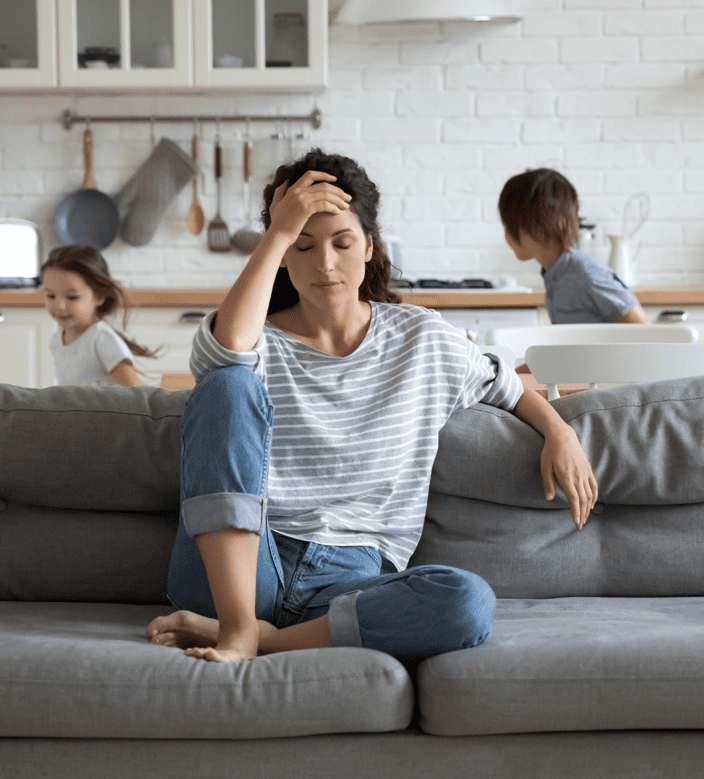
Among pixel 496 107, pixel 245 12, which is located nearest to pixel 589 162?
pixel 496 107

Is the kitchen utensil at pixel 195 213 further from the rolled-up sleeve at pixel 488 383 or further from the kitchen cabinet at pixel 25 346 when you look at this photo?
the rolled-up sleeve at pixel 488 383

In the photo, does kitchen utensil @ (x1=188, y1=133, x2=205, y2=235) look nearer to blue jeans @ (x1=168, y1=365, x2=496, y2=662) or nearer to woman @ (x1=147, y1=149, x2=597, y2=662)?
woman @ (x1=147, y1=149, x2=597, y2=662)

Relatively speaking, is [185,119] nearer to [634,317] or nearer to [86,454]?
[634,317]

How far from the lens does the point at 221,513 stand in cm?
126

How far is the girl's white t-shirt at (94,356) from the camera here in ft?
8.43

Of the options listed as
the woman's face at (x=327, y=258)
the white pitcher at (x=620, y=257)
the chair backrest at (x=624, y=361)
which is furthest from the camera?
the white pitcher at (x=620, y=257)

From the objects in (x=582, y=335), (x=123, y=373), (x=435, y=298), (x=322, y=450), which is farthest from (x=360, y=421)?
(x=435, y=298)

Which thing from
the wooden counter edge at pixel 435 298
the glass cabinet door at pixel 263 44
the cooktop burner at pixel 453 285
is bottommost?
the wooden counter edge at pixel 435 298

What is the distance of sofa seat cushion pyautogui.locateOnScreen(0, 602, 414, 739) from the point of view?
1.13 m

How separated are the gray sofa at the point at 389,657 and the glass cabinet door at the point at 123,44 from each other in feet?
7.98

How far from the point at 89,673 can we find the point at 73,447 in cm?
51

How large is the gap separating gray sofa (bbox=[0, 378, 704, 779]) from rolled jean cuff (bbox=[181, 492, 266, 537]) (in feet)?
0.55

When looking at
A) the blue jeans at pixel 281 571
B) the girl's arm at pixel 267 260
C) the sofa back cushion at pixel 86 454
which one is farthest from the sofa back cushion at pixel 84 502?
the girl's arm at pixel 267 260

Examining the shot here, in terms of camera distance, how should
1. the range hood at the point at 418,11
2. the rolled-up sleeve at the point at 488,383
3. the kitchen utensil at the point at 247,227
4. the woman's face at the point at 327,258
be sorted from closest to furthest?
the woman's face at the point at 327,258
the rolled-up sleeve at the point at 488,383
the range hood at the point at 418,11
the kitchen utensil at the point at 247,227
